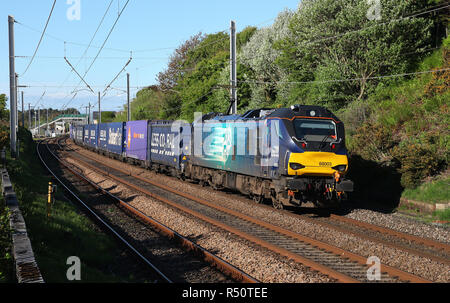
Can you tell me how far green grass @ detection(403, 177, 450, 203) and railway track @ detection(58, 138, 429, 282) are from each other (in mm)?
6467

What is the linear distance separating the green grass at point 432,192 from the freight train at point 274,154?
3760 millimetres

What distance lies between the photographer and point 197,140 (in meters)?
21.3

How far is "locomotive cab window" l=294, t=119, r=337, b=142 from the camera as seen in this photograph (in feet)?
44.7

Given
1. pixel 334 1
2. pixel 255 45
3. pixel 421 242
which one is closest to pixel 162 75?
pixel 255 45

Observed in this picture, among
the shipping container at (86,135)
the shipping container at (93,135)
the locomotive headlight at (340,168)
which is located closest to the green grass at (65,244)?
the locomotive headlight at (340,168)

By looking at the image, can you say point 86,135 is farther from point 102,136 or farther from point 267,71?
point 267,71

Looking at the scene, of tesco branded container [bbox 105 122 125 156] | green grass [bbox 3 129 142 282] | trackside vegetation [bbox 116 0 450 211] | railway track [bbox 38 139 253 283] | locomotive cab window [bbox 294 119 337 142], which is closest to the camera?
green grass [bbox 3 129 142 282]

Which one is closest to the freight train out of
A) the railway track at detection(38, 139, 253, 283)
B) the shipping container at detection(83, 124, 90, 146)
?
the railway track at detection(38, 139, 253, 283)

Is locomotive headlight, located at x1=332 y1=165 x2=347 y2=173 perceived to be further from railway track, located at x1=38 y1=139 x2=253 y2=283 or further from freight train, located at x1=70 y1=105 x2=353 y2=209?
railway track, located at x1=38 y1=139 x2=253 y2=283

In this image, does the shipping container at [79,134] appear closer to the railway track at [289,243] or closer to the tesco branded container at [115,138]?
the tesco branded container at [115,138]

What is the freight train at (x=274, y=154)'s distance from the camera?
1345cm

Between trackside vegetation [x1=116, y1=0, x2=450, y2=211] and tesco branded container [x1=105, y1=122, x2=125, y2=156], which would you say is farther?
tesco branded container [x1=105, y1=122, x2=125, y2=156]
